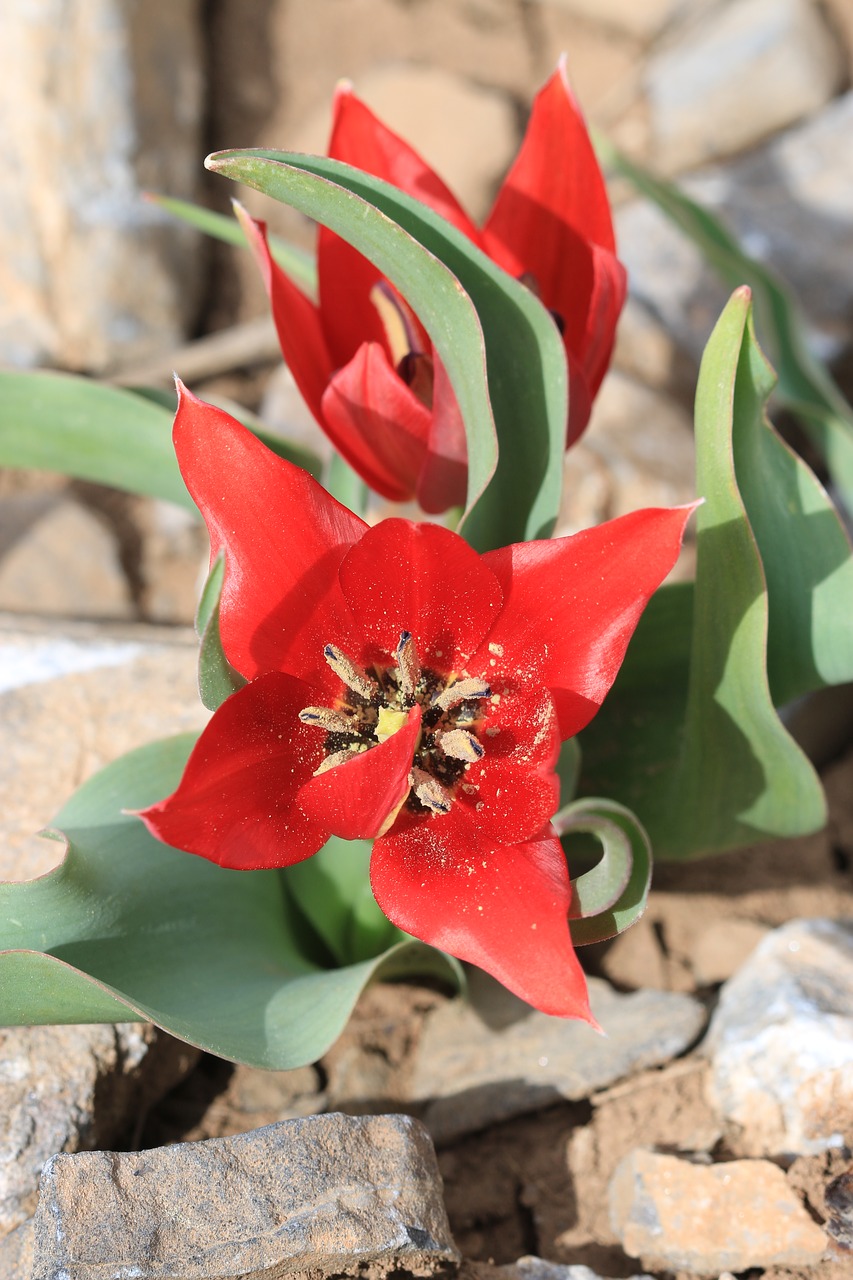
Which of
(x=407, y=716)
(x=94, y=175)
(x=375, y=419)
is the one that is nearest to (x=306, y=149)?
(x=94, y=175)


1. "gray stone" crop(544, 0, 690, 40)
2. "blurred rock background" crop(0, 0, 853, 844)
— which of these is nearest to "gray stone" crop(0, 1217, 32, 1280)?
"blurred rock background" crop(0, 0, 853, 844)

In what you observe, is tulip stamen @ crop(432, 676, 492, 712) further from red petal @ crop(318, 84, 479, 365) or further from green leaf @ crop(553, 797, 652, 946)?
red petal @ crop(318, 84, 479, 365)

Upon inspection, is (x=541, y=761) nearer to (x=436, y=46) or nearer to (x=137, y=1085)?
(x=137, y=1085)

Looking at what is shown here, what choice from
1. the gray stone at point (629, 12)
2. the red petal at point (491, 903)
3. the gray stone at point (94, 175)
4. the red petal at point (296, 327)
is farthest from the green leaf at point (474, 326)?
the gray stone at point (629, 12)

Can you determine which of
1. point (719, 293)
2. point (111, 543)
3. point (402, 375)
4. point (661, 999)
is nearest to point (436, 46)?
point (719, 293)

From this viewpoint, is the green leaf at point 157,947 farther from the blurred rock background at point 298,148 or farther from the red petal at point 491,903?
the blurred rock background at point 298,148

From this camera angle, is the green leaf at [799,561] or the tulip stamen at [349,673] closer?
the tulip stamen at [349,673]

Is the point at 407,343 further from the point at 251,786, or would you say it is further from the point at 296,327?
the point at 251,786
